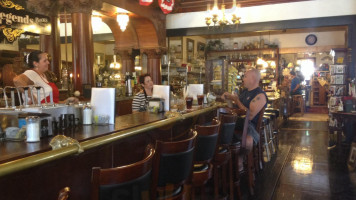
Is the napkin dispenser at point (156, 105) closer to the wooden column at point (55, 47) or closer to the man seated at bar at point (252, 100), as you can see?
the man seated at bar at point (252, 100)

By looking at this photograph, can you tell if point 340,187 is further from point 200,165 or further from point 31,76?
point 31,76

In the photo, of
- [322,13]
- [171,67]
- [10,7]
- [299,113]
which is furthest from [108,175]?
[299,113]

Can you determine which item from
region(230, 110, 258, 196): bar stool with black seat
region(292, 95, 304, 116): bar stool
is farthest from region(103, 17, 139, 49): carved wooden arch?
region(292, 95, 304, 116): bar stool

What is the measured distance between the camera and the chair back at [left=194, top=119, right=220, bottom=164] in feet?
8.27

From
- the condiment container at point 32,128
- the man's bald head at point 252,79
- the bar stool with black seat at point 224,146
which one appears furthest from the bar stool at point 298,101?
the condiment container at point 32,128

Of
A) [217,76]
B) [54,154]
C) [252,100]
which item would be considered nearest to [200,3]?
[217,76]

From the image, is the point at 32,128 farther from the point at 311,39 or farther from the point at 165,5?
the point at 311,39

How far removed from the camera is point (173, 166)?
1.96 m

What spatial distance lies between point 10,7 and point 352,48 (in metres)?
8.14

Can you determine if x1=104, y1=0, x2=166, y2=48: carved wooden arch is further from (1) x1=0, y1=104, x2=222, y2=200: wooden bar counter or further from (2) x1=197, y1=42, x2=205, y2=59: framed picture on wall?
(1) x1=0, y1=104, x2=222, y2=200: wooden bar counter

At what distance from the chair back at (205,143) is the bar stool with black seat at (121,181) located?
1010 millimetres

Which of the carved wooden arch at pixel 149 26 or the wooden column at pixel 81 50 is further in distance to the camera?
the carved wooden arch at pixel 149 26

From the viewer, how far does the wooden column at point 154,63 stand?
9.41 metres

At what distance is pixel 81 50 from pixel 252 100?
3636 millimetres
